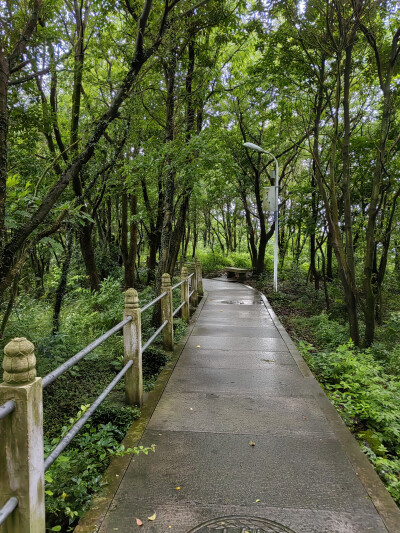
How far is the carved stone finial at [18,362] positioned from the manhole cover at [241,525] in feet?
4.77

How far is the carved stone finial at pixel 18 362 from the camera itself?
63.1 inches

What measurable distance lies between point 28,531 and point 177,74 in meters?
9.44

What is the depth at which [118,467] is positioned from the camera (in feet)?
9.27

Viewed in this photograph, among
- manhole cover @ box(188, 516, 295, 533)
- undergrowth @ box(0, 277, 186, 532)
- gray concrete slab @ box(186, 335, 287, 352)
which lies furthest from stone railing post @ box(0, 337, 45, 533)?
gray concrete slab @ box(186, 335, 287, 352)

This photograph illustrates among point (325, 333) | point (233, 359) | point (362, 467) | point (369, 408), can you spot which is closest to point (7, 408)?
point (362, 467)

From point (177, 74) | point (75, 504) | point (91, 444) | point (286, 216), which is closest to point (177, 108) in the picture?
point (177, 74)

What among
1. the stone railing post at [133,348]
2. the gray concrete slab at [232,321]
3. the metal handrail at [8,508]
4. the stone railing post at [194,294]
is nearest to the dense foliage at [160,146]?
the stone railing post at [133,348]

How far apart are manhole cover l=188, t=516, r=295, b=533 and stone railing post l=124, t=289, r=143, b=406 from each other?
6.10ft

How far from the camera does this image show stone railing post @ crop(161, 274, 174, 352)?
5.89m

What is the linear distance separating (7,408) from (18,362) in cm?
20

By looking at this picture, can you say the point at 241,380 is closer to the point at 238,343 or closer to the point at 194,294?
the point at 238,343

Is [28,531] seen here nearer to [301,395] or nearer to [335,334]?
[301,395]

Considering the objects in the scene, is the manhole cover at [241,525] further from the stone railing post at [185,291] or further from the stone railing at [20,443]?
the stone railing post at [185,291]

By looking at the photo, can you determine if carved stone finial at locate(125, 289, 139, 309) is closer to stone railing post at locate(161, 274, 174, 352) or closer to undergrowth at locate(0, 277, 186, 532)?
undergrowth at locate(0, 277, 186, 532)
